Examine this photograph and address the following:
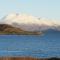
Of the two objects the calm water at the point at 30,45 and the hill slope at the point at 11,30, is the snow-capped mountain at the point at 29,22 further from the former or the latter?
the calm water at the point at 30,45

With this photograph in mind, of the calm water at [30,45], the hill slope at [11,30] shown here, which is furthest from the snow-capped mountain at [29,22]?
the calm water at [30,45]

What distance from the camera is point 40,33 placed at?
3.15m

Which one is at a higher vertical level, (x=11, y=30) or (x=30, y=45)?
(x=11, y=30)

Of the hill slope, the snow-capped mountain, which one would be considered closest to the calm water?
the hill slope

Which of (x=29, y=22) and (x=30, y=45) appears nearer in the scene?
(x=29, y=22)

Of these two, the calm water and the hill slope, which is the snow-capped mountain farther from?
the calm water

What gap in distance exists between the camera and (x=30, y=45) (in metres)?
3.19

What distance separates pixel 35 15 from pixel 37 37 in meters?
0.36

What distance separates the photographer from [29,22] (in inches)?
117

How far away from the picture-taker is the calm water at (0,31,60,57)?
3.15 m

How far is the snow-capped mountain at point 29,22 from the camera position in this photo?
9.66 feet

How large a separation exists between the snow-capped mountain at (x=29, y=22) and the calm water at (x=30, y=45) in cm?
22

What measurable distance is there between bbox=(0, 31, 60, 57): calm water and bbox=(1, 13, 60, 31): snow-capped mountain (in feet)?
0.72

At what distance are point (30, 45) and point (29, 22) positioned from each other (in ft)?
1.41
